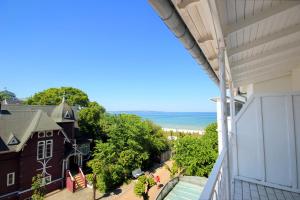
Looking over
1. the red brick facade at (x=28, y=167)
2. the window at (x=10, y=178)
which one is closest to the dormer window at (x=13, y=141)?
the red brick facade at (x=28, y=167)

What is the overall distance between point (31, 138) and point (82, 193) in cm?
480

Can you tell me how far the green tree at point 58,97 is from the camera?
2372cm

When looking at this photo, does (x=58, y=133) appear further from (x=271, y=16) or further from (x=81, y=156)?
(x=271, y=16)

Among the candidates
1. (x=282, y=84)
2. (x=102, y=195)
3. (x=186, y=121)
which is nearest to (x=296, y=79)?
(x=282, y=84)

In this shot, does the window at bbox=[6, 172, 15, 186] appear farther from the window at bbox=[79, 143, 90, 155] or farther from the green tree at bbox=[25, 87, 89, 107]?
the green tree at bbox=[25, 87, 89, 107]

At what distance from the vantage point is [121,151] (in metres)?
15.6

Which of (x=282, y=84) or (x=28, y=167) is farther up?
(x=282, y=84)

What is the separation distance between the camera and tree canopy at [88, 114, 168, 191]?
13320 mm

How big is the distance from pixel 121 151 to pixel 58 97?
12920 millimetres

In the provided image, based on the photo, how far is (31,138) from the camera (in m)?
12.9

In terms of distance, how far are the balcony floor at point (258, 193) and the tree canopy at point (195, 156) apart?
27.8 ft

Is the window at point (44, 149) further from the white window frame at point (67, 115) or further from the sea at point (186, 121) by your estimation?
the sea at point (186, 121)

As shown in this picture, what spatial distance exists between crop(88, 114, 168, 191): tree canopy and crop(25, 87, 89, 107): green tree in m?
7.75

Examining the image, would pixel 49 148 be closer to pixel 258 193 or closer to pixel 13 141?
pixel 13 141
